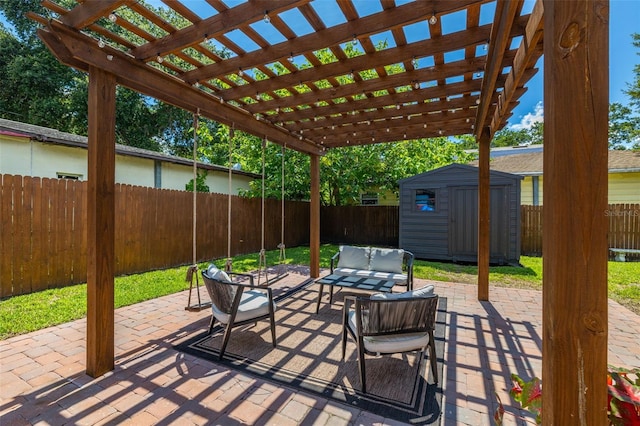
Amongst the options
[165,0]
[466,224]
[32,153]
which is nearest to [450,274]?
[466,224]

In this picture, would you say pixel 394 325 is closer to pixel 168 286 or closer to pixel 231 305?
pixel 231 305

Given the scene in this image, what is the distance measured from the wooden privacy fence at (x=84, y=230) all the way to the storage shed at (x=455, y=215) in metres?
5.04

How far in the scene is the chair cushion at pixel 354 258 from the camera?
5129mm

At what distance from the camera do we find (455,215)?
8.54 meters

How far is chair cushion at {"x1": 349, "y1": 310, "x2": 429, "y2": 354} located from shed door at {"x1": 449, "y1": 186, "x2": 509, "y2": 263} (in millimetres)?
6578

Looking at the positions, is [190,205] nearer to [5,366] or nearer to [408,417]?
[5,366]

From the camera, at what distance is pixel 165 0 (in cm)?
203

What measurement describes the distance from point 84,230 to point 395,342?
19.7 ft

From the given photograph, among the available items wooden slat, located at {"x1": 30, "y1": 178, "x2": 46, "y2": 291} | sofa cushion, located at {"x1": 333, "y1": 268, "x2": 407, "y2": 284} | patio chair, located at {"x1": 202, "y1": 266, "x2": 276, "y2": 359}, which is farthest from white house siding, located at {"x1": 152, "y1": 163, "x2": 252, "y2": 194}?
patio chair, located at {"x1": 202, "y1": 266, "x2": 276, "y2": 359}

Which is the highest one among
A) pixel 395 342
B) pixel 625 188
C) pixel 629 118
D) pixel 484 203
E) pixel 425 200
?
pixel 629 118

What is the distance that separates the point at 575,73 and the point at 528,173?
12.9 m

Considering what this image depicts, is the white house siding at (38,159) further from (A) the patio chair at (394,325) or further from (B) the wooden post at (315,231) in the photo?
(A) the patio chair at (394,325)

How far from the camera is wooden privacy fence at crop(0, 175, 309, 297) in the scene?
4699 mm

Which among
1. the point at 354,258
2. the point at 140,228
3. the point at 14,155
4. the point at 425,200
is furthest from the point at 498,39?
the point at 14,155
